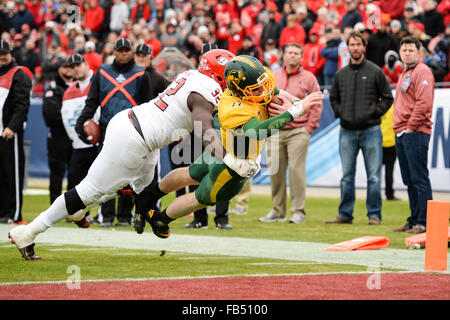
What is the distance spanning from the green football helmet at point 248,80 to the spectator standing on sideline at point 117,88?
301 cm

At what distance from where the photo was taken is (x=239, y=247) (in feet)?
25.0

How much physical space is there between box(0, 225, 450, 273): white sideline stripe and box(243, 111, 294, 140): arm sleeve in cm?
120

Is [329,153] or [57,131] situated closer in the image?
[57,131]

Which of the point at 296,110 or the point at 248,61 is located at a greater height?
the point at 248,61

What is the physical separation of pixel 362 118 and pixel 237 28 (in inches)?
344

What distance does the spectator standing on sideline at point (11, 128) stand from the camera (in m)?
10.0

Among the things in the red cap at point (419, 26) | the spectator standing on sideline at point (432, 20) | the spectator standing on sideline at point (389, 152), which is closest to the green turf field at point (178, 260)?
the spectator standing on sideline at point (389, 152)

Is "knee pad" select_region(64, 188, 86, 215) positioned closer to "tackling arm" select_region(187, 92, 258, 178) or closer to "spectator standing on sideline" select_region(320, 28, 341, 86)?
"tackling arm" select_region(187, 92, 258, 178)

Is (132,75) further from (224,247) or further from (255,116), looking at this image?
(255,116)

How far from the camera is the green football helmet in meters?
6.21

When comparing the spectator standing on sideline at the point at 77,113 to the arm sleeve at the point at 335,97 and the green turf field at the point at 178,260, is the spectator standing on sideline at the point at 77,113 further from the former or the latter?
the arm sleeve at the point at 335,97

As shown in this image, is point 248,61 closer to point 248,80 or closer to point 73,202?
point 248,80

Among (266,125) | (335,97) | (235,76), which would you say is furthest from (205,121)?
(335,97)
